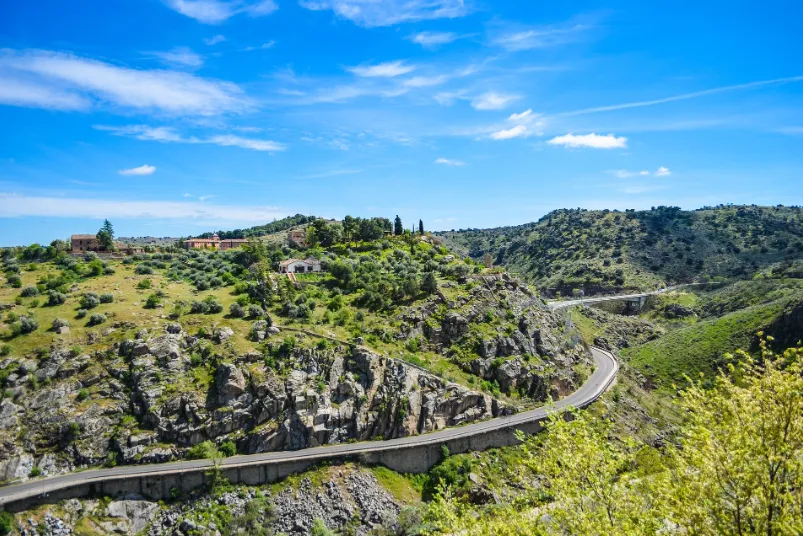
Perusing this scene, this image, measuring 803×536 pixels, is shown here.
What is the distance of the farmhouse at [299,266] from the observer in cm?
8456

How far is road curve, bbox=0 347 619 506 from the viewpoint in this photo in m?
43.1

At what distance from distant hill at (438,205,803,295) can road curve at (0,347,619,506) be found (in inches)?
3587

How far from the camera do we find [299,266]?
3378 inches

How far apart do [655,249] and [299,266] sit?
13429 cm

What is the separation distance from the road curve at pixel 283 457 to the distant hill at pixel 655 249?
91.1 meters

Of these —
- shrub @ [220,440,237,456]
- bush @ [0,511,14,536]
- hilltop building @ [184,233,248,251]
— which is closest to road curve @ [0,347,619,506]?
shrub @ [220,440,237,456]

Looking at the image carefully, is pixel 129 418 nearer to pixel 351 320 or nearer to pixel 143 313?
pixel 143 313

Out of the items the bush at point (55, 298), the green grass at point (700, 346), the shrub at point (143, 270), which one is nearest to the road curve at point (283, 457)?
the green grass at point (700, 346)

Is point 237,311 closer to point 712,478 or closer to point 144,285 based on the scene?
point 144,285

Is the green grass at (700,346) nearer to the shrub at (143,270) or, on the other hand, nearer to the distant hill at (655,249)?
the distant hill at (655,249)

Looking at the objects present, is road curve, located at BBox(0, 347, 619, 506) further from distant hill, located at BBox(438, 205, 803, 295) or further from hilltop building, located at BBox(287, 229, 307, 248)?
distant hill, located at BBox(438, 205, 803, 295)

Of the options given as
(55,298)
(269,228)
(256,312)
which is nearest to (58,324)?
(55,298)

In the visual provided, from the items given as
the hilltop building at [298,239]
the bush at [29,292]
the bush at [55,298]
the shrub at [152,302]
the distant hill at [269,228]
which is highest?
the distant hill at [269,228]

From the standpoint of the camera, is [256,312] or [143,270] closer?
[256,312]
